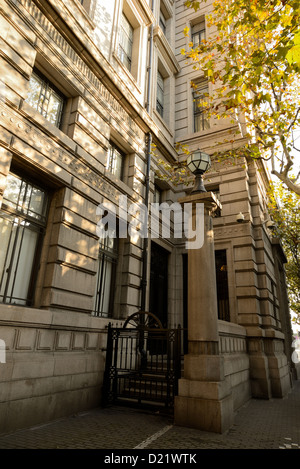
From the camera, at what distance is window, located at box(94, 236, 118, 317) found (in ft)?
30.6

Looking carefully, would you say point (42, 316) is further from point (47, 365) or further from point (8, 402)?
point (8, 402)

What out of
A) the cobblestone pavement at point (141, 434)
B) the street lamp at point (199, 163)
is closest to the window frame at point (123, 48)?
the street lamp at point (199, 163)

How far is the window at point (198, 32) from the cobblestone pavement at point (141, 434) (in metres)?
20.6

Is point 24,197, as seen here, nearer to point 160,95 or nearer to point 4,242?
point 4,242

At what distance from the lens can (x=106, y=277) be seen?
984 cm

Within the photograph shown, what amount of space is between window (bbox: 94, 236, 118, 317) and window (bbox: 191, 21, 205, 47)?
A: 629 inches

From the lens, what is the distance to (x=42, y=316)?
6535mm

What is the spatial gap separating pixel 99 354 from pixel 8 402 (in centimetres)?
287

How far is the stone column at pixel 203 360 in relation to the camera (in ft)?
20.2

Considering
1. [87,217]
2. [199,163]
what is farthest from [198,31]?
[87,217]

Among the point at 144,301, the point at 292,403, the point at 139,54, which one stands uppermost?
the point at 139,54

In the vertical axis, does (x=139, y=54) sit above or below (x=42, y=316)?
above

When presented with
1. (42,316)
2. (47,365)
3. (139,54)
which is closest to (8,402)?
(47,365)
